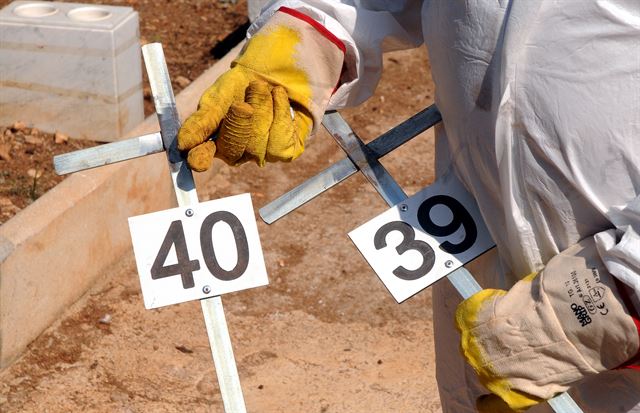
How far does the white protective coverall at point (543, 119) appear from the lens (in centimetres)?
183

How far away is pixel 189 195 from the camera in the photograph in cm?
211

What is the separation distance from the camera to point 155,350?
4.07 meters

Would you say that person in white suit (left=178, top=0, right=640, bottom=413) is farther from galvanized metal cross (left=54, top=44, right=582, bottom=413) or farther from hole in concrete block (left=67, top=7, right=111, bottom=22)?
hole in concrete block (left=67, top=7, right=111, bottom=22)

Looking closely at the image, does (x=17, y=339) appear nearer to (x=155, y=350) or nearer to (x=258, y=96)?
(x=155, y=350)

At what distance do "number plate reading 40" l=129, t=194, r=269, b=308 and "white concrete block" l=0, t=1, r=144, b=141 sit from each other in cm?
305

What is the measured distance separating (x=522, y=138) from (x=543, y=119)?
0.06m

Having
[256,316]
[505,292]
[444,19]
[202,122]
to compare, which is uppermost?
[444,19]

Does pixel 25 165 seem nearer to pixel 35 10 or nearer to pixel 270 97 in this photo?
pixel 35 10

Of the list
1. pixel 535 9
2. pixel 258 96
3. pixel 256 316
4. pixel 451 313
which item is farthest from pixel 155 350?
pixel 535 9

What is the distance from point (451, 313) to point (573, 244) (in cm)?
56

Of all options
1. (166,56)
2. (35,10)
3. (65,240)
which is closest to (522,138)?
(65,240)

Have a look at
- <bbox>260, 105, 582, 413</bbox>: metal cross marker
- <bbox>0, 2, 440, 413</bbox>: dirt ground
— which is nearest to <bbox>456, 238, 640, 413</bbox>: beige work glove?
<bbox>260, 105, 582, 413</bbox>: metal cross marker

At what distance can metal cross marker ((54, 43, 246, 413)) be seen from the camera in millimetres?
2008

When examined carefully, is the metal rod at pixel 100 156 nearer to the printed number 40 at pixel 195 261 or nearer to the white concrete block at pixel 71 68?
the printed number 40 at pixel 195 261
